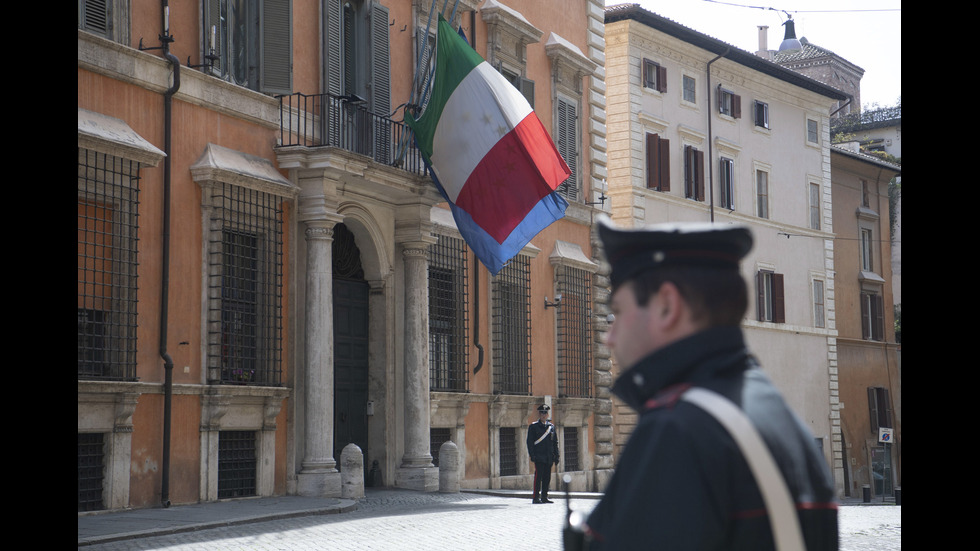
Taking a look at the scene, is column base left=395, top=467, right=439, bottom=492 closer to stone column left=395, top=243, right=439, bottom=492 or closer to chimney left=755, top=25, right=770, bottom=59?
stone column left=395, top=243, right=439, bottom=492

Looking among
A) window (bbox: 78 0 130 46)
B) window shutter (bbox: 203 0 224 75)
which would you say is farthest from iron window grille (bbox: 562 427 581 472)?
window (bbox: 78 0 130 46)

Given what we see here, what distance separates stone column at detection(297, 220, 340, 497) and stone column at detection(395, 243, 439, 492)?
2113 mm

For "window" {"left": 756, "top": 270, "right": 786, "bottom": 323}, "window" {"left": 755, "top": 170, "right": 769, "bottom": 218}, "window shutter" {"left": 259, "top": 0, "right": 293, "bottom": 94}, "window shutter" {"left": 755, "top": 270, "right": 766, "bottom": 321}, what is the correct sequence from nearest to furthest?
"window shutter" {"left": 259, "top": 0, "right": 293, "bottom": 94} < "window shutter" {"left": 755, "top": 270, "right": 766, "bottom": 321} < "window" {"left": 756, "top": 270, "right": 786, "bottom": 323} < "window" {"left": 755, "top": 170, "right": 769, "bottom": 218}

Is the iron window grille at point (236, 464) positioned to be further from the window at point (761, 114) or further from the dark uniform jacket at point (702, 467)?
the window at point (761, 114)

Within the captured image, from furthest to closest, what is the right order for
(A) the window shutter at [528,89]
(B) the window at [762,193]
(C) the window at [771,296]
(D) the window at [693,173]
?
(B) the window at [762,193] < (C) the window at [771,296] < (D) the window at [693,173] < (A) the window shutter at [528,89]

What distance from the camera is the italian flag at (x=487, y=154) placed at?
17859 millimetres

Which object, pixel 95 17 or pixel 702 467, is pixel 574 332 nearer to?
pixel 95 17

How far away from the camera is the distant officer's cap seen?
7.98ft

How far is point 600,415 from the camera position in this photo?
2623 cm

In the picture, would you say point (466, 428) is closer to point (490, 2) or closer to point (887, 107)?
point (490, 2)

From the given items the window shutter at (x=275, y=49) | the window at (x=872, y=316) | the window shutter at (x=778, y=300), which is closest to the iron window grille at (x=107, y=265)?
the window shutter at (x=275, y=49)

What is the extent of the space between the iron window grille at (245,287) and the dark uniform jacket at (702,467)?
14082 mm
